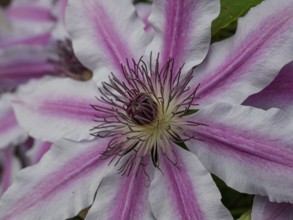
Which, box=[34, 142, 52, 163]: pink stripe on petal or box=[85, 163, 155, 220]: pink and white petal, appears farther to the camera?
box=[34, 142, 52, 163]: pink stripe on petal

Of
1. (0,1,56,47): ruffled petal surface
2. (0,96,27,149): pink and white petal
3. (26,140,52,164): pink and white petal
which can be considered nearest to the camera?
(26,140,52,164): pink and white petal

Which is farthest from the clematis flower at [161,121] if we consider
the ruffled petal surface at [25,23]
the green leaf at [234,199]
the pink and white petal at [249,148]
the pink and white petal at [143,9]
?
the ruffled petal surface at [25,23]

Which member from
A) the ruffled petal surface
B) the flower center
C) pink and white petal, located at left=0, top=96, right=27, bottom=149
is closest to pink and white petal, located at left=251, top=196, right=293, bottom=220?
the flower center

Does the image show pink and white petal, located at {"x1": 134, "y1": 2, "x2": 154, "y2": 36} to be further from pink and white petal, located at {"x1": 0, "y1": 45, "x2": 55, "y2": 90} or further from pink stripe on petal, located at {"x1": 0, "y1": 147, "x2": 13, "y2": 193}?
pink stripe on petal, located at {"x1": 0, "y1": 147, "x2": 13, "y2": 193}

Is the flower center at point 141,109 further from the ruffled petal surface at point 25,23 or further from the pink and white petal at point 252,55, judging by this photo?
the ruffled petal surface at point 25,23

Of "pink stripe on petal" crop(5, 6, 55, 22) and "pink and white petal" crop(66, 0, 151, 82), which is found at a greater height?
"pink stripe on petal" crop(5, 6, 55, 22)

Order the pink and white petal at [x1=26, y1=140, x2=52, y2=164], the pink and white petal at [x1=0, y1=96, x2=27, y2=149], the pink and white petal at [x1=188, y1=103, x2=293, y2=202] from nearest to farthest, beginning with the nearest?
1. the pink and white petal at [x1=188, y1=103, x2=293, y2=202]
2. the pink and white petal at [x1=26, y1=140, x2=52, y2=164]
3. the pink and white petal at [x1=0, y1=96, x2=27, y2=149]

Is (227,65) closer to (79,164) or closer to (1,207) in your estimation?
(79,164)
